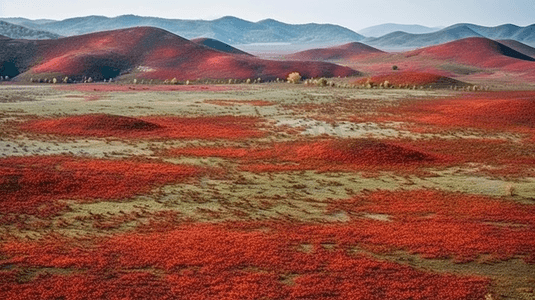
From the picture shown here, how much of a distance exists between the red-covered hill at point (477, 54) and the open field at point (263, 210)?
92.6 metres

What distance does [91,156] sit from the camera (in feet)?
101

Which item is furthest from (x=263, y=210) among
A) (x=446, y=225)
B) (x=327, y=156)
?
(x=327, y=156)

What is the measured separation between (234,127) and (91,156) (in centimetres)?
1435

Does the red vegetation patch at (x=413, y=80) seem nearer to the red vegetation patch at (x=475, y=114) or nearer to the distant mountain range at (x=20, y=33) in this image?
the red vegetation patch at (x=475, y=114)

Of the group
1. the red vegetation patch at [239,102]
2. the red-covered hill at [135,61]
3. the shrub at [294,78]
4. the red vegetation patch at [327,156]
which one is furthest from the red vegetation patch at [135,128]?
the red-covered hill at [135,61]

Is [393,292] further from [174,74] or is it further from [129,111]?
[174,74]

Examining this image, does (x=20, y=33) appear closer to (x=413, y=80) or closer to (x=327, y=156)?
(x=413, y=80)

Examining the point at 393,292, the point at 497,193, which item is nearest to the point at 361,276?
the point at 393,292

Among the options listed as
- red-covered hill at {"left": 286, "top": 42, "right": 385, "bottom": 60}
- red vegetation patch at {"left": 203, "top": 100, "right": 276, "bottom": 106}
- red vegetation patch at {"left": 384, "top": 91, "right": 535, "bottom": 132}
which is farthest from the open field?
red-covered hill at {"left": 286, "top": 42, "right": 385, "bottom": 60}

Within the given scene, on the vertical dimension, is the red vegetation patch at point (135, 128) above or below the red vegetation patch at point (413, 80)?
below

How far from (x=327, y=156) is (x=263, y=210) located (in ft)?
36.4

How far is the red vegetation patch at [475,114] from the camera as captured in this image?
45.6 m

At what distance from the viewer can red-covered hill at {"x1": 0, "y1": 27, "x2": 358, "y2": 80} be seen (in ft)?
332

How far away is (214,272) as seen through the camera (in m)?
14.7
